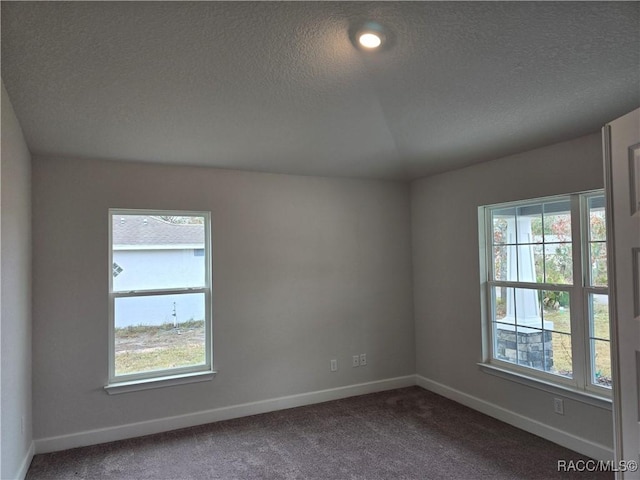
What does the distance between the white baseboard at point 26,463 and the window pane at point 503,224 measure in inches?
161

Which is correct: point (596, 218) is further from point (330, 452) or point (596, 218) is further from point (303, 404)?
point (303, 404)

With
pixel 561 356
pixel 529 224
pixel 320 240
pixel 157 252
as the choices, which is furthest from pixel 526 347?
pixel 157 252

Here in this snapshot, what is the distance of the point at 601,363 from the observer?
9.48 ft

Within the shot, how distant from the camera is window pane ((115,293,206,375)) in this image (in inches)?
135

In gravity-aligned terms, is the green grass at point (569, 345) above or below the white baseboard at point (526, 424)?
above

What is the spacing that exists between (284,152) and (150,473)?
8.74 feet

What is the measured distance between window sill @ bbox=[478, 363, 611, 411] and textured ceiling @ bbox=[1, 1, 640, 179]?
6.16 ft

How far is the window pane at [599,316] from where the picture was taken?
9.44 feet

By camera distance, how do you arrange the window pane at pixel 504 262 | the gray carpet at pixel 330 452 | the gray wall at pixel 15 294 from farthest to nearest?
the window pane at pixel 504 262 < the gray carpet at pixel 330 452 < the gray wall at pixel 15 294

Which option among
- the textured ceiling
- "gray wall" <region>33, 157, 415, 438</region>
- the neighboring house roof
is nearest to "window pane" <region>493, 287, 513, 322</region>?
"gray wall" <region>33, 157, 415, 438</region>

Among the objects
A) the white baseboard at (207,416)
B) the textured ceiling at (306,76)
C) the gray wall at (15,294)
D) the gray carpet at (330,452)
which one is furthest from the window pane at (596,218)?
the gray wall at (15,294)

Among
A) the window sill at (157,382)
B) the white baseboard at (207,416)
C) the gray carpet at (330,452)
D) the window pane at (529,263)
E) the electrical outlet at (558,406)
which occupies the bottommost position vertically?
the gray carpet at (330,452)

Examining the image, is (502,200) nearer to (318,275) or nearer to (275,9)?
(318,275)

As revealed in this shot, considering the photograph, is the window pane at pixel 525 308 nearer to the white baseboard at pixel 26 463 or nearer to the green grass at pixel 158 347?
the green grass at pixel 158 347
